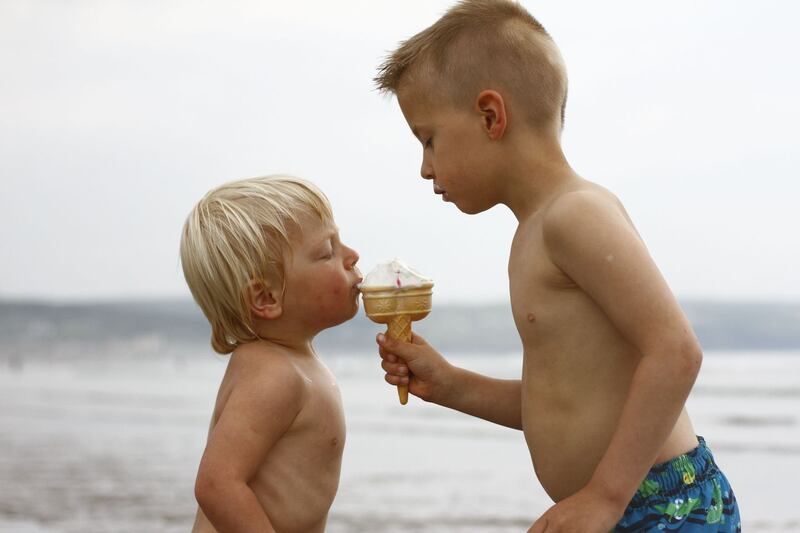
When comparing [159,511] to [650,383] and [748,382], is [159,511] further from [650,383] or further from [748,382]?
[748,382]

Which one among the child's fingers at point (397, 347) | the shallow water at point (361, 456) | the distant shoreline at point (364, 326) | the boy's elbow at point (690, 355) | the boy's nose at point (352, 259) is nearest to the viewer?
the boy's elbow at point (690, 355)

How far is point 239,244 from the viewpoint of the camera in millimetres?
3078

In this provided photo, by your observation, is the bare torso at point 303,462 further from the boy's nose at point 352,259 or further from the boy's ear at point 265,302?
the boy's nose at point 352,259

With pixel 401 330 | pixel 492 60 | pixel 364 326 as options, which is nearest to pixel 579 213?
pixel 492 60

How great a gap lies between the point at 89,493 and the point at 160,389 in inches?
212

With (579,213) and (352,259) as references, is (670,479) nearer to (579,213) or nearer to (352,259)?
(579,213)

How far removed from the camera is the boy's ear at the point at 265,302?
3111mm

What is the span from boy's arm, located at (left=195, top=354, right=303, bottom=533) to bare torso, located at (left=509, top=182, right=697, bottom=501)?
722 mm

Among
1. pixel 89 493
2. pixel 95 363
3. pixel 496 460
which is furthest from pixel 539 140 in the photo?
pixel 95 363

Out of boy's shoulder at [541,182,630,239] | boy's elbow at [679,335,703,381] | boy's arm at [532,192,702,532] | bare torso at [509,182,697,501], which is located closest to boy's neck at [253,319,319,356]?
bare torso at [509,182,697,501]

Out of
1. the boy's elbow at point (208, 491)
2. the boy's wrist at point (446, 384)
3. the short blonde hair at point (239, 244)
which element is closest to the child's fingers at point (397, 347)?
the boy's wrist at point (446, 384)

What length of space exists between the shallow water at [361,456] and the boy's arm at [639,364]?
353 centimetres

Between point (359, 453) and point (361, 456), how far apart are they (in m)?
0.12

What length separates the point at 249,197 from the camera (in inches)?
124
